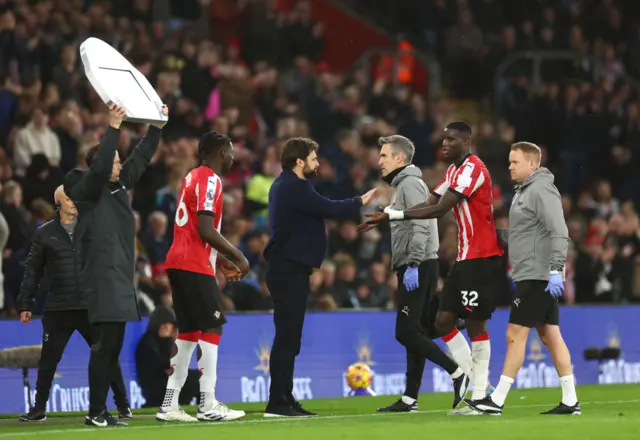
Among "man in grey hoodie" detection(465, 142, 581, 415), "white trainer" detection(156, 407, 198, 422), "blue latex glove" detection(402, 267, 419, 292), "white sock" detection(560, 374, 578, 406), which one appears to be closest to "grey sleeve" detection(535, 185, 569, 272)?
"man in grey hoodie" detection(465, 142, 581, 415)

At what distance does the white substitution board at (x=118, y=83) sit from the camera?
10977 millimetres

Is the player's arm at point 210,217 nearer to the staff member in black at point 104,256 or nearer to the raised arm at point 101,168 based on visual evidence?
the staff member in black at point 104,256

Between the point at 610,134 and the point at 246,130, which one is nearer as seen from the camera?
the point at 246,130

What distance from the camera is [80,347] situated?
49.7 ft

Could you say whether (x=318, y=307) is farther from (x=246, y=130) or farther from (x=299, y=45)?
(x=299, y=45)

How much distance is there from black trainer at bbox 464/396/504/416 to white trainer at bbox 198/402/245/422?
196 centimetres

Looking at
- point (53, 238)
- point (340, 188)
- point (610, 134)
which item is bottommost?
point (53, 238)

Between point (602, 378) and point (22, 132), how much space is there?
797 centimetres

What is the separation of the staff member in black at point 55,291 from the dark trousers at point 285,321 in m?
1.54

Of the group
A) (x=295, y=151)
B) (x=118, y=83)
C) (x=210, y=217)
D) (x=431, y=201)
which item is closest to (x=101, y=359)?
(x=210, y=217)

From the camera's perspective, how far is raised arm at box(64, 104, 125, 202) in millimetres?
10656

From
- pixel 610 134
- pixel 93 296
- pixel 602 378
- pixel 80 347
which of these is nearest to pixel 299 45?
pixel 610 134

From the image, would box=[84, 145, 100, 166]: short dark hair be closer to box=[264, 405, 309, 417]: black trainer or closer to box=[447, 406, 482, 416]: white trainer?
box=[264, 405, 309, 417]: black trainer

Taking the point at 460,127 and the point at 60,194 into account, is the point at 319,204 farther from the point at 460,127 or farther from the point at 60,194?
the point at 60,194
